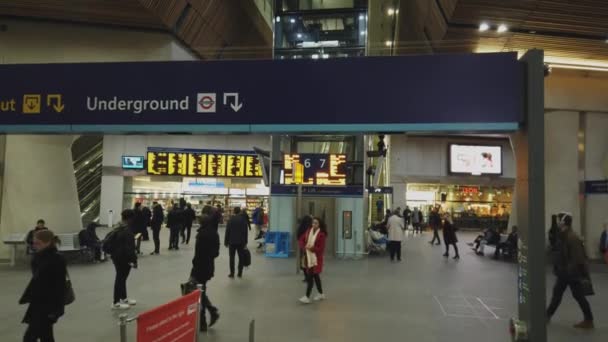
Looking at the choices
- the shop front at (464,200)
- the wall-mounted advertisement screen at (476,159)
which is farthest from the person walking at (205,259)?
the shop front at (464,200)

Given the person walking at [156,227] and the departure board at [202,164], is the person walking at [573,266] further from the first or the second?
the departure board at [202,164]

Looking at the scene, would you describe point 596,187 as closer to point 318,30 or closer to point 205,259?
point 318,30

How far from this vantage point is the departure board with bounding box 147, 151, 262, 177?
1930 centimetres

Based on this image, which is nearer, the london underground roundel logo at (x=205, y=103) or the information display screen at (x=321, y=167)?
the london underground roundel logo at (x=205, y=103)

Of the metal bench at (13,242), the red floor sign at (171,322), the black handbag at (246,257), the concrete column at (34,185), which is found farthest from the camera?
the concrete column at (34,185)

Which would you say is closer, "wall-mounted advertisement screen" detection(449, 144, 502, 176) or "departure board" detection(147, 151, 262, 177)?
"departure board" detection(147, 151, 262, 177)

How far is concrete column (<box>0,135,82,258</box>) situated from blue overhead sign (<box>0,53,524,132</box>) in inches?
277

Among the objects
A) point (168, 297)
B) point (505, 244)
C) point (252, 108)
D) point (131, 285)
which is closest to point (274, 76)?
point (252, 108)

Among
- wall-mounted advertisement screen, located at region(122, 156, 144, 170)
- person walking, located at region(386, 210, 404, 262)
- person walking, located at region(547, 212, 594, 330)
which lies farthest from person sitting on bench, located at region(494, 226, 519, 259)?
wall-mounted advertisement screen, located at region(122, 156, 144, 170)

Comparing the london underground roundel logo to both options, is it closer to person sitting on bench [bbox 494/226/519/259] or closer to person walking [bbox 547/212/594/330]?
person walking [bbox 547/212/594/330]

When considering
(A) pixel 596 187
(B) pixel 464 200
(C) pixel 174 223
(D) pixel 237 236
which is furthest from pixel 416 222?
(D) pixel 237 236

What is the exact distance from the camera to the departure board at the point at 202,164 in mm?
19297

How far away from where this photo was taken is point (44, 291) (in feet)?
14.7

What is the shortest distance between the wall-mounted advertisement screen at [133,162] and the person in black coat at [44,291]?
21247mm
